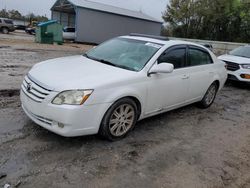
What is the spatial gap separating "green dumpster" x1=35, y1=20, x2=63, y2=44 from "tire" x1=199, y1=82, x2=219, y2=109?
17.1m

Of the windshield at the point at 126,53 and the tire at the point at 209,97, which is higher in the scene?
the windshield at the point at 126,53

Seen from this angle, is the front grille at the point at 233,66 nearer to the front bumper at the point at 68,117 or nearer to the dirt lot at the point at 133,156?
the dirt lot at the point at 133,156

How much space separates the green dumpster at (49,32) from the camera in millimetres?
20469

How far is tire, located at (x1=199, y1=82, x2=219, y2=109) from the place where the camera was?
19.8 ft

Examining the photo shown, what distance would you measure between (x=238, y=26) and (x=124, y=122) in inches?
1088

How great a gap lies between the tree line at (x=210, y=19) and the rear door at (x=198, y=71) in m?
24.1

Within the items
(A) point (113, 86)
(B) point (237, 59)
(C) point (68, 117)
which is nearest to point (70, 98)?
(C) point (68, 117)

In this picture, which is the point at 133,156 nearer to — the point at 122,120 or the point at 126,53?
the point at 122,120

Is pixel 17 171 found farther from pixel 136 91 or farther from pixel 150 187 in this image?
pixel 136 91

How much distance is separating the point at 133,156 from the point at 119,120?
0.60m

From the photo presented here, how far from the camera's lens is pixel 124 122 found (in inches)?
159

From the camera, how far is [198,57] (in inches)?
219

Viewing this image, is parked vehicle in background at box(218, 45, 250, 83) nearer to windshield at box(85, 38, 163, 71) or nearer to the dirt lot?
the dirt lot

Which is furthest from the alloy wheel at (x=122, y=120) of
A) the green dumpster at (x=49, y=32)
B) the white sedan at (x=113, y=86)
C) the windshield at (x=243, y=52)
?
the green dumpster at (x=49, y=32)
